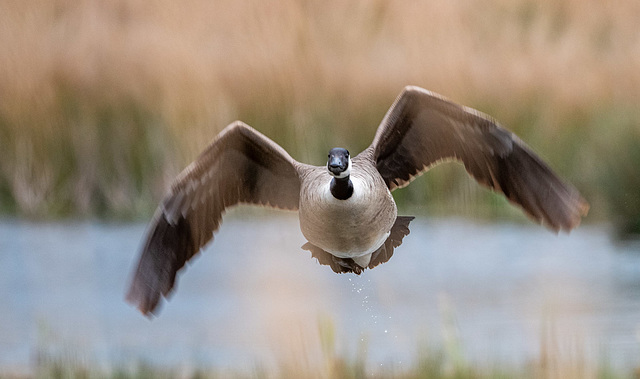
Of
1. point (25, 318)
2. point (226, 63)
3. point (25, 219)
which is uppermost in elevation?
point (226, 63)

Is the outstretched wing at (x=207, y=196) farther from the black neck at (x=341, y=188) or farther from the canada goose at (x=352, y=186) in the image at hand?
the black neck at (x=341, y=188)

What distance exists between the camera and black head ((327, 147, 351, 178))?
11.1 feet

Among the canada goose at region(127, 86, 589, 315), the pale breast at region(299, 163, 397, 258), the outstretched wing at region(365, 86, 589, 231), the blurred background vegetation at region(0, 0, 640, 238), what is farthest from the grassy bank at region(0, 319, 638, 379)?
the pale breast at region(299, 163, 397, 258)

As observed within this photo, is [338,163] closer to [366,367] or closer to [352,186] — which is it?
[352,186]

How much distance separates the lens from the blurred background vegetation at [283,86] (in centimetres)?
688

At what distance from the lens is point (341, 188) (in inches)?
138

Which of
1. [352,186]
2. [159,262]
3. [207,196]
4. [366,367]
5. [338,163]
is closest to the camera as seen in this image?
[338,163]

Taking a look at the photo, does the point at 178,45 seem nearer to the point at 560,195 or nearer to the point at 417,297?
the point at 417,297

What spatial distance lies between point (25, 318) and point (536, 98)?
484 cm

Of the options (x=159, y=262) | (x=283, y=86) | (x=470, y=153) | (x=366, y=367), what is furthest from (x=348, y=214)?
(x=283, y=86)

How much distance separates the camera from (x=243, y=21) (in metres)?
7.02

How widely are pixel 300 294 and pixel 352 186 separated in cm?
315

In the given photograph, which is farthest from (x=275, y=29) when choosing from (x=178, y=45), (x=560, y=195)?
→ (x=560, y=195)

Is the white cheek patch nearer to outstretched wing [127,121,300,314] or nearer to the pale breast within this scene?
the pale breast
